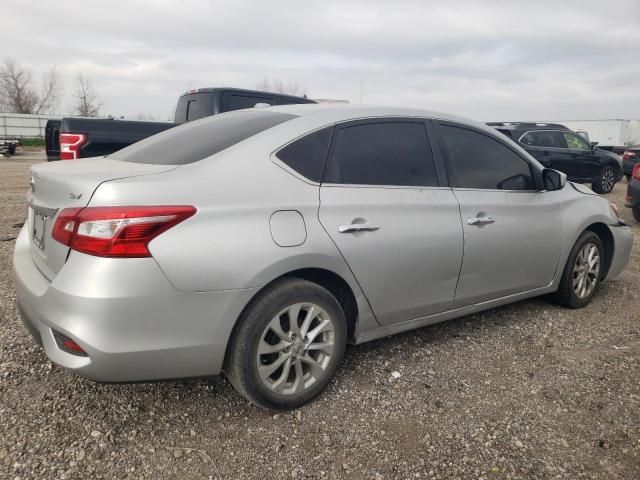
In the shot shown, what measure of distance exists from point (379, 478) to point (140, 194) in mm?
1583

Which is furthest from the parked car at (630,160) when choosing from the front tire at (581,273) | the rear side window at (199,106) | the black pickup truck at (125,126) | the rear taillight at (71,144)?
the rear taillight at (71,144)

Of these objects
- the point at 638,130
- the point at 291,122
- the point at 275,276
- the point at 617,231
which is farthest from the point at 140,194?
the point at 638,130

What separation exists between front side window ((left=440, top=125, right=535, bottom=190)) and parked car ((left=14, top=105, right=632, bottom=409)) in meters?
0.01

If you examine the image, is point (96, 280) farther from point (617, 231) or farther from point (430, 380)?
point (617, 231)

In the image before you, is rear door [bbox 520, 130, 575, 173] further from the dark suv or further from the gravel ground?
the gravel ground

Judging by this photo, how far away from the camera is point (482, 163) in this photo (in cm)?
348

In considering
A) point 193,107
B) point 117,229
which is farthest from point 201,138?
point 193,107

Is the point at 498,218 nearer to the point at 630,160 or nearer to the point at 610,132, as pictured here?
the point at 630,160

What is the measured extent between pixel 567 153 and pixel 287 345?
12034 millimetres

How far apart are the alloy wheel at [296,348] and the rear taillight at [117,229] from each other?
70cm

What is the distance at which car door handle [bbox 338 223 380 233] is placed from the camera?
2.62 meters

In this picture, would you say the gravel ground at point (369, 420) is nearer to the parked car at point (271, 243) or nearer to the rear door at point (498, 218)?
the parked car at point (271, 243)

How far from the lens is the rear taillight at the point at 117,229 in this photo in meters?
2.06

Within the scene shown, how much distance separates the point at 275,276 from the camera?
2367 mm
